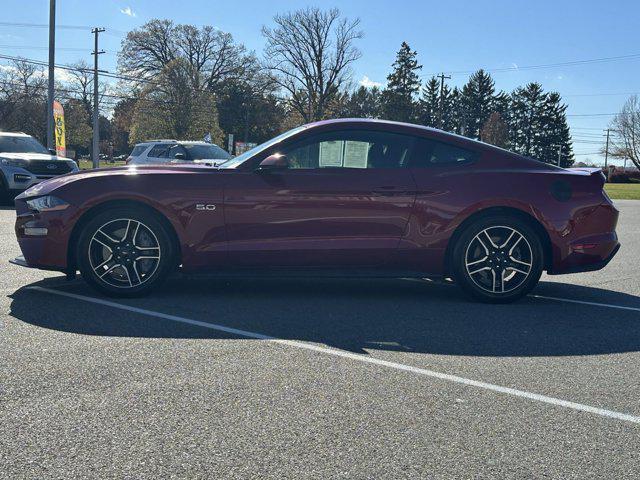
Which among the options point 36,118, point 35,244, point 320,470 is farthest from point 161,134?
point 320,470

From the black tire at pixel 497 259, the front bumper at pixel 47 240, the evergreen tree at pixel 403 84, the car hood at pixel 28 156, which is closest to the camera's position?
the front bumper at pixel 47 240

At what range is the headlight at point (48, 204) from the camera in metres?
5.29

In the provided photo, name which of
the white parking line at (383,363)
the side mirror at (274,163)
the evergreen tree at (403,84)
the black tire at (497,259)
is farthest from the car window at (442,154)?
the evergreen tree at (403,84)

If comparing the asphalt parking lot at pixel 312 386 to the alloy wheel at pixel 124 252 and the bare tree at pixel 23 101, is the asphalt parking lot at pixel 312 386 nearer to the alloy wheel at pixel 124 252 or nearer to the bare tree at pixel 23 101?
the alloy wheel at pixel 124 252

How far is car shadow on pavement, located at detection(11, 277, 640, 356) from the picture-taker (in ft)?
14.3

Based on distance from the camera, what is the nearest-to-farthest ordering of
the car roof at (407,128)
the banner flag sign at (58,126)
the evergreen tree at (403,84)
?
the car roof at (407,128) → the banner flag sign at (58,126) → the evergreen tree at (403,84)

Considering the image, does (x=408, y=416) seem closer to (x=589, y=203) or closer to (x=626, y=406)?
(x=626, y=406)

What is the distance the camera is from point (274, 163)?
5.34m

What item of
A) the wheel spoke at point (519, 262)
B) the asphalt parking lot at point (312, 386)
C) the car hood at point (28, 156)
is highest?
the car hood at point (28, 156)

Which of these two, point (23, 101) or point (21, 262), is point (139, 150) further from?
point (23, 101)

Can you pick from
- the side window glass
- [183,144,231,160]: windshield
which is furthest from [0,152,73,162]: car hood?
[183,144,231,160]: windshield

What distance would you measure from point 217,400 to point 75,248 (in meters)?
2.72

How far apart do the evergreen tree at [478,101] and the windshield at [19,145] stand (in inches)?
3454

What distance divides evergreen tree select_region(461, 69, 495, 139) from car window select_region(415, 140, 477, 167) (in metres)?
95.9
